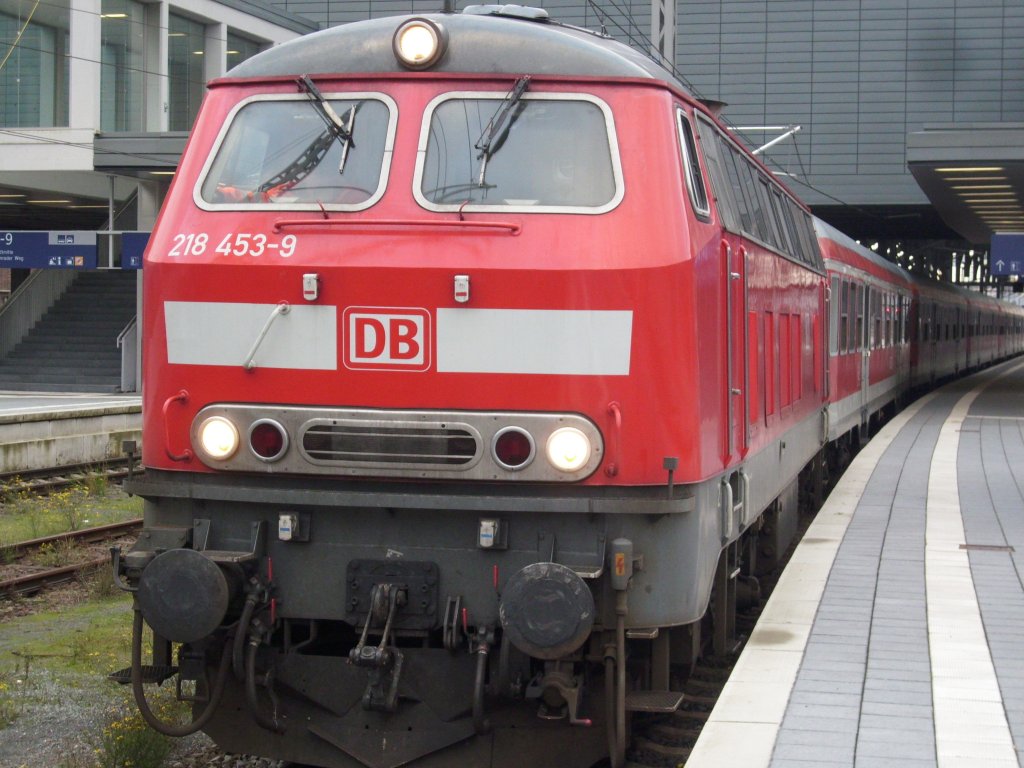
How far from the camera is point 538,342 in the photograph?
17.8ft

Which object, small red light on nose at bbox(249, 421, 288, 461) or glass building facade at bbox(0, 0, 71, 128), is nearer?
small red light on nose at bbox(249, 421, 288, 461)

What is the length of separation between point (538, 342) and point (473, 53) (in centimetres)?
133

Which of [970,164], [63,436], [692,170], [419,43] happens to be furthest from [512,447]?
[970,164]

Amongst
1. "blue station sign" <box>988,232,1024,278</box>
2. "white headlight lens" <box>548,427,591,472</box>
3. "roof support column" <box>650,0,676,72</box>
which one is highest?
"roof support column" <box>650,0,676,72</box>

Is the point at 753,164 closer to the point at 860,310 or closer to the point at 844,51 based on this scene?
the point at 860,310

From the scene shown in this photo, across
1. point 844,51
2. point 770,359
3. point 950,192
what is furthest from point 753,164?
point 844,51

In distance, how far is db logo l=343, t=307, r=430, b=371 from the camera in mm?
5480

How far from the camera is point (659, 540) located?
5.46 meters

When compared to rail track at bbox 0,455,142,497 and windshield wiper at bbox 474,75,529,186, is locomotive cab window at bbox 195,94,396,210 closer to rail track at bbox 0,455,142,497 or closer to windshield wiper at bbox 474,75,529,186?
windshield wiper at bbox 474,75,529,186

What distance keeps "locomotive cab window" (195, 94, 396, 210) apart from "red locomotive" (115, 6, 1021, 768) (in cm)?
1

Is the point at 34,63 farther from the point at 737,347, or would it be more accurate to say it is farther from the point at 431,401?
the point at 431,401

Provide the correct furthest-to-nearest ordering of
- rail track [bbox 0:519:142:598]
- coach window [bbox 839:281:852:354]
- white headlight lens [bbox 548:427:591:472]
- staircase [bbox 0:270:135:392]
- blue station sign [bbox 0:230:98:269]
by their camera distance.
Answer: staircase [bbox 0:270:135:392]
blue station sign [bbox 0:230:98:269]
coach window [bbox 839:281:852:354]
rail track [bbox 0:519:142:598]
white headlight lens [bbox 548:427:591:472]

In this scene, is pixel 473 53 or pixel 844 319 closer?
pixel 473 53

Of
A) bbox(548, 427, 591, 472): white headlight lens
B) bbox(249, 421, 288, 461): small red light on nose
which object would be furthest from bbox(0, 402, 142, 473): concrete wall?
bbox(548, 427, 591, 472): white headlight lens
